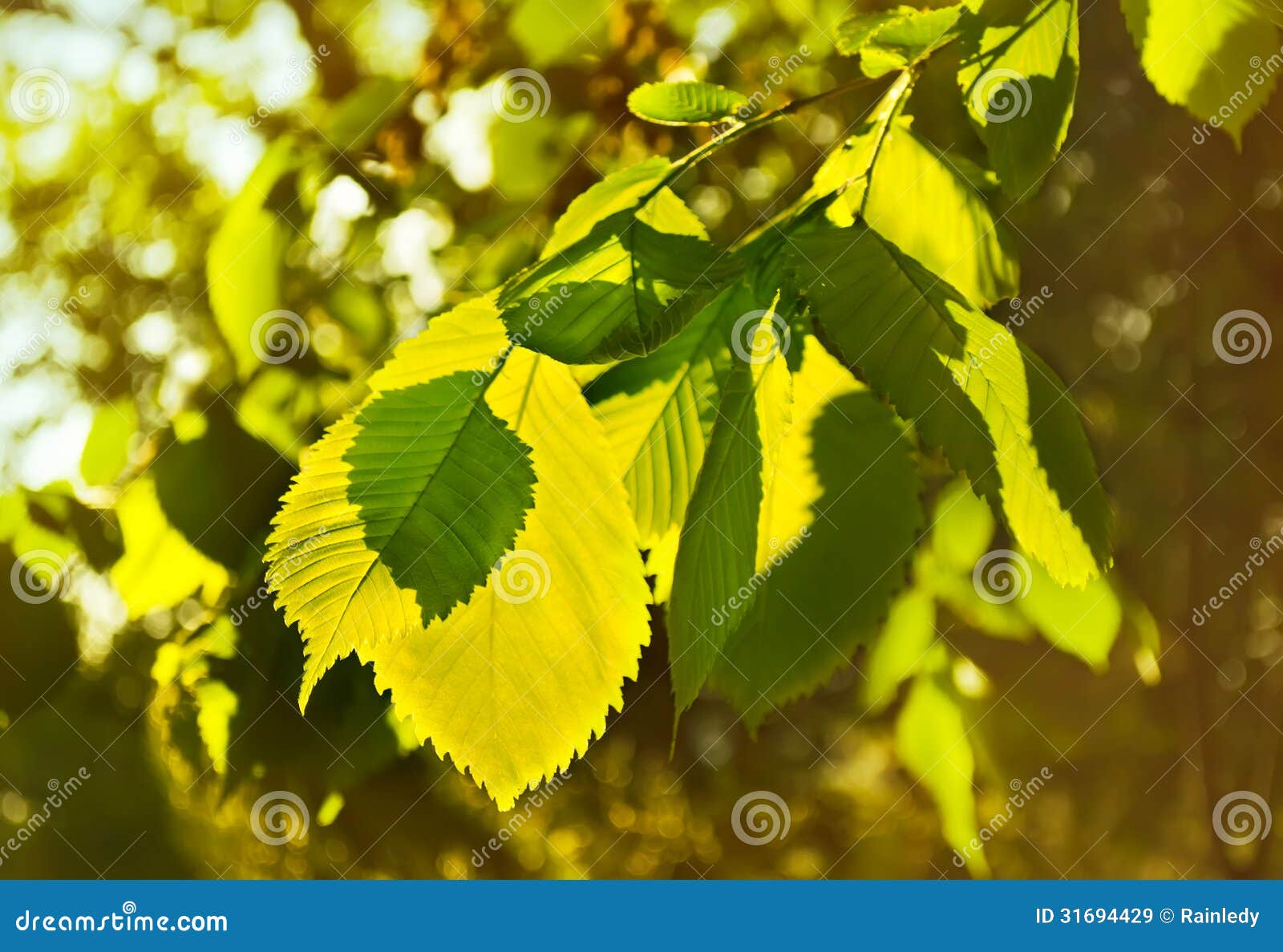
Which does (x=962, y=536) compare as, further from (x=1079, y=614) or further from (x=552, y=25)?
(x=552, y=25)

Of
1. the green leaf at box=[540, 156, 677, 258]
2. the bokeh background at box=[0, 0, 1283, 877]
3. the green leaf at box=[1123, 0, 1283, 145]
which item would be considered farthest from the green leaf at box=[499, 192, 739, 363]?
the bokeh background at box=[0, 0, 1283, 877]

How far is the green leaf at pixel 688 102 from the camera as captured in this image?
0.18 m

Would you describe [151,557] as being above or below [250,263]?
below

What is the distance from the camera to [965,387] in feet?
0.44

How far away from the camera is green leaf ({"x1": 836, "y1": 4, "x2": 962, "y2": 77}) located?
0.67ft

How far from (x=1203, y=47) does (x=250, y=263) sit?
15.3 inches

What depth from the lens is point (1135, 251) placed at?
1.69 feet

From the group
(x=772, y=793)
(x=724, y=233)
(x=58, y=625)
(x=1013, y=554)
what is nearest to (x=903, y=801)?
(x=772, y=793)

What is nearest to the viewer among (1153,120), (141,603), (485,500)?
(485,500)

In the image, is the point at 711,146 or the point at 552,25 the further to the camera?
the point at 552,25

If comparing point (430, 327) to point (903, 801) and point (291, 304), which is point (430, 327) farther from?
point (903, 801)

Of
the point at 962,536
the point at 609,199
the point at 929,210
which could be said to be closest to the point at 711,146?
the point at 609,199

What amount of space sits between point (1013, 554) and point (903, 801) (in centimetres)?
20

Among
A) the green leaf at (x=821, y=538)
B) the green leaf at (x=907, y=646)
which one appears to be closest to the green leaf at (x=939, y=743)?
the green leaf at (x=907, y=646)
